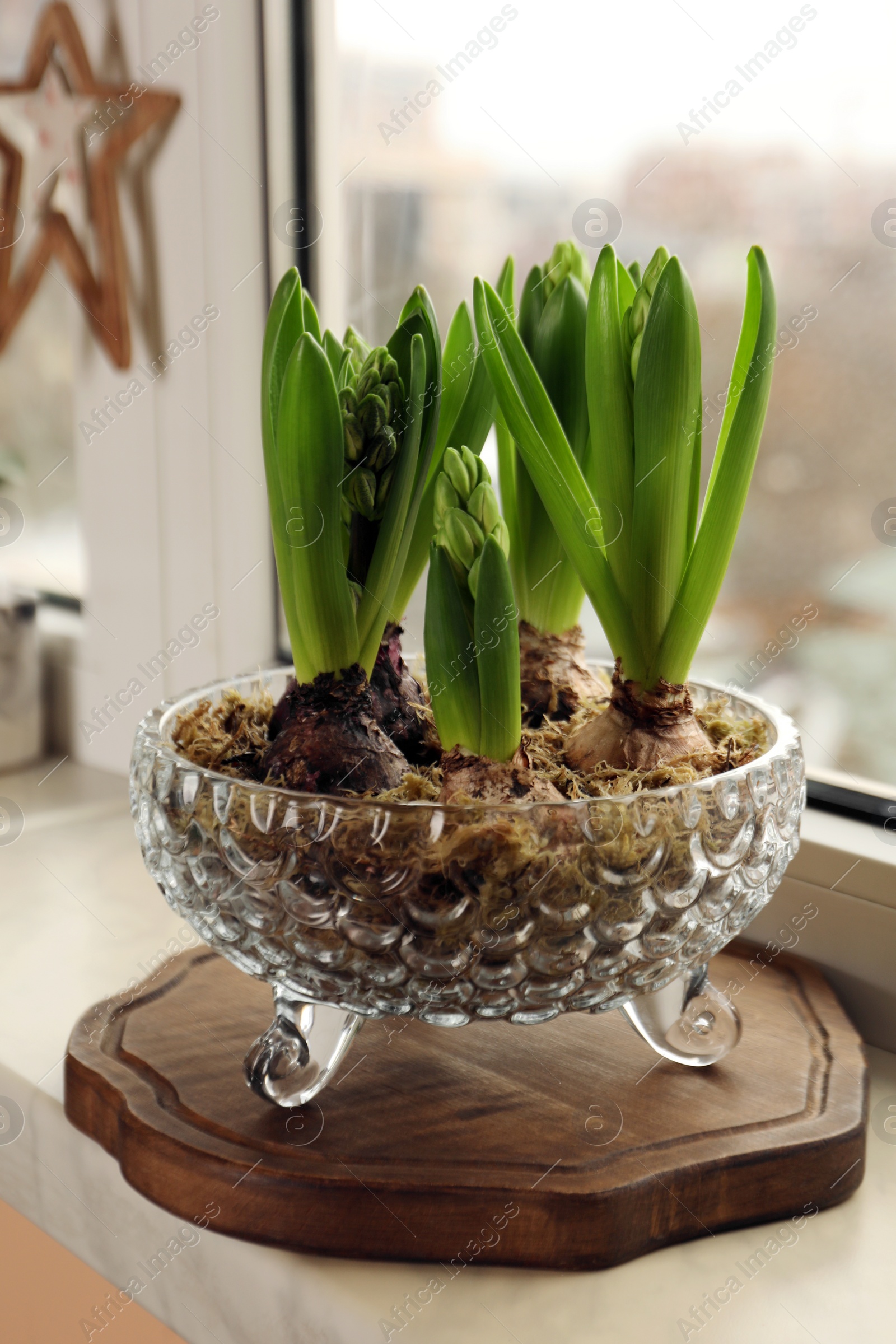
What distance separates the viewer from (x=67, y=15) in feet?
3.07

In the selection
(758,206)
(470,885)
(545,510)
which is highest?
(758,206)

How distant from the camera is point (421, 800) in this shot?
1.56 ft

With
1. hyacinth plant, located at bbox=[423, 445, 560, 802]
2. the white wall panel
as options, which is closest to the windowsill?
hyacinth plant, located at bbox=[423, 445, 560, 802]

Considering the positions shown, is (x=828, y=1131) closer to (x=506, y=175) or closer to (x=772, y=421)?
(x=772, y=421)

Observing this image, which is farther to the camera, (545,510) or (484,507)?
(545,510)

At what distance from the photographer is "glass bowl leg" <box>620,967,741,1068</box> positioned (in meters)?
0.56

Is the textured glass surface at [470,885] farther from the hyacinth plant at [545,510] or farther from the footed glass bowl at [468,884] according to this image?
the hyacinth plant at [545,510]

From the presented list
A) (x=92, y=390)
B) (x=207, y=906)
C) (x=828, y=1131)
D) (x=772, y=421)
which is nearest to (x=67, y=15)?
(x=92, y=390)

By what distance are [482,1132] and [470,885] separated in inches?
6.1

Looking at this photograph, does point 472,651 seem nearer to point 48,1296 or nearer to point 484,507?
point 484,507

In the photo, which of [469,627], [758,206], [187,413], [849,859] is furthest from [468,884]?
[187,413]

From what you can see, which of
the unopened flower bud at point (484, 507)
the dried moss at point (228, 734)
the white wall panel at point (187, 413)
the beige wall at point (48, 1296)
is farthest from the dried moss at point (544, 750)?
the white wall panel at point (187, 413)

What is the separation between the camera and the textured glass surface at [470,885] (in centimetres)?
43

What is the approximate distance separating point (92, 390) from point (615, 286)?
2.27ft
